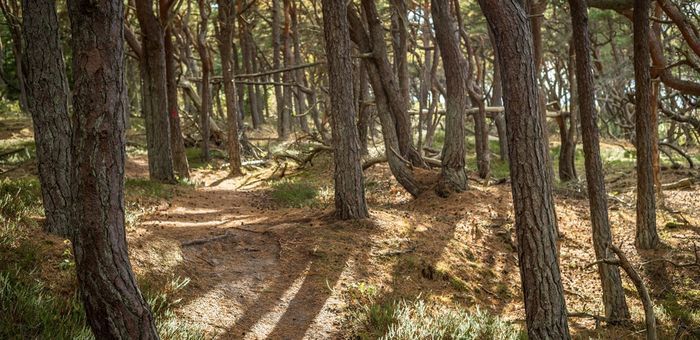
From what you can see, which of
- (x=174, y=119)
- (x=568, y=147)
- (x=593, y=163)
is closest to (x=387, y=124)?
(x=593, y=163)

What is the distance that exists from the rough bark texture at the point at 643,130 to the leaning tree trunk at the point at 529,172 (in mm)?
5144

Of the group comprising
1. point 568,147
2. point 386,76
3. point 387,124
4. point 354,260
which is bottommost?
point 354,260

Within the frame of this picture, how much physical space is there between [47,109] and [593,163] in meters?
6.92

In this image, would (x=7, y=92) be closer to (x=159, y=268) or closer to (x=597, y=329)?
(x=159, y=268)

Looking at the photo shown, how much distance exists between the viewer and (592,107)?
7562 mm

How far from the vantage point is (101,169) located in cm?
418

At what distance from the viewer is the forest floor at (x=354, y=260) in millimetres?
6715

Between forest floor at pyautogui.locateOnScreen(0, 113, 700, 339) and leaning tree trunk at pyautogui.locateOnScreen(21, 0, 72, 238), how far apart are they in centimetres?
48

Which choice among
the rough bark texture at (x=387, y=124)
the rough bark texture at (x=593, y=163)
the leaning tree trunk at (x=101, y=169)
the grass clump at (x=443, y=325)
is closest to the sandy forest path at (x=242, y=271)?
the grass clump at (x=443, y=325)

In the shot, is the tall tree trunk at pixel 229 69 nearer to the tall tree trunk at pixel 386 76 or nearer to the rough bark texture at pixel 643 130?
the tall tree trunk at pixel 386 76

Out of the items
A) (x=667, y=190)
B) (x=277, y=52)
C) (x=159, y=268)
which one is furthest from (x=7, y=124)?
(x=667, y=190)

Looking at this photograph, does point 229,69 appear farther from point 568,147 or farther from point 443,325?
point 443,325

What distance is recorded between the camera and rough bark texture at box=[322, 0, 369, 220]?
29.5 ft

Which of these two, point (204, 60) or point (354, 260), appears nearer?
point (354, 260)
